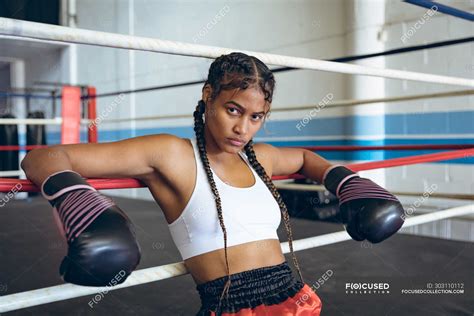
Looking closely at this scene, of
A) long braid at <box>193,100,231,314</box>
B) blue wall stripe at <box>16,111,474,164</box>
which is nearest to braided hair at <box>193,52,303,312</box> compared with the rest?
long braid at <box>193,100,231,314</box>

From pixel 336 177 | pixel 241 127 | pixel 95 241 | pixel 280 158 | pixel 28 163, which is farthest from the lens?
pixel 280 158

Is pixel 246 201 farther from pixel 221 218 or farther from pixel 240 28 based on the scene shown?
pixel 240 28

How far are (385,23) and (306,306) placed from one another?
2581 mm

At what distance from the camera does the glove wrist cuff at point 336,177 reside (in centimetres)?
94

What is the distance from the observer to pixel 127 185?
0.79m

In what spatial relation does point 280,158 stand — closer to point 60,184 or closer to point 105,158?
point 105,158

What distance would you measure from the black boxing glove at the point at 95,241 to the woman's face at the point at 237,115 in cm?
32

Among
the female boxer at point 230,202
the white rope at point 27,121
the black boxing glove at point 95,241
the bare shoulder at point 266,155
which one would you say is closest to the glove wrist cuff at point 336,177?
the female boxer at point 230,202

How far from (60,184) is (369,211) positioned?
50cm

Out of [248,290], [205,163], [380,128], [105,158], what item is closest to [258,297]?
[248,290]

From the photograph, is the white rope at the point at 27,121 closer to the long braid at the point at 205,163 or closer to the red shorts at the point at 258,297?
the long braid at the point at 205,163

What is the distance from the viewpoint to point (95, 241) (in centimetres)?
50

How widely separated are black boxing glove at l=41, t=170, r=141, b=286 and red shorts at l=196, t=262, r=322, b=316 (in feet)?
1.11

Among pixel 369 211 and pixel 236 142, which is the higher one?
pixel 236 142
